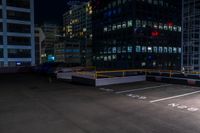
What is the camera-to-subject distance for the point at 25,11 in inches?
1976

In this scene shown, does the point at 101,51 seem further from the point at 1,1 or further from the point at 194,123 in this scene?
the point at 194,123

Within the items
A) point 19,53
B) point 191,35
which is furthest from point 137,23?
point 19,53

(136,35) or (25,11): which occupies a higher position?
(25,11)

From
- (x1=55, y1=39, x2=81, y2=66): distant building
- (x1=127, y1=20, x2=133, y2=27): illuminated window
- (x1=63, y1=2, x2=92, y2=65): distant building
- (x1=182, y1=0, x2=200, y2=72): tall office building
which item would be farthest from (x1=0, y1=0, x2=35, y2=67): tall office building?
(x1=63, y1=2, x2=92, y2=65): distant building

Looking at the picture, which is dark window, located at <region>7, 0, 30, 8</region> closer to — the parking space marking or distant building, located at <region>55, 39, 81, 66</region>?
distant building, located at <region>55, 39, 81, 66</region>

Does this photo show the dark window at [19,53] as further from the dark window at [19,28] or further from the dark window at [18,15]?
the dark window at [18,15]

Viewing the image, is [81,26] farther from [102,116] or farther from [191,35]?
[102,116]

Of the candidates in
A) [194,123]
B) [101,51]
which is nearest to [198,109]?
[194,123]

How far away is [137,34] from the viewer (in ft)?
227

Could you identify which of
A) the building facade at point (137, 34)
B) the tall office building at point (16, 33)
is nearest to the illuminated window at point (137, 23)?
the building facade at point (137, 34)

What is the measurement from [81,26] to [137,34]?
259 ft

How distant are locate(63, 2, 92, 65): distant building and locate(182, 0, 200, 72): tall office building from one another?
6896 cm

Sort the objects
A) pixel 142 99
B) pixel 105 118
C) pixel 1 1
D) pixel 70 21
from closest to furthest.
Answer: pixel 105 118
pixel 142 99
pixel 1 1
pixel 70 21

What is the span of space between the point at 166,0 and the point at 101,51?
37226 millimetres
